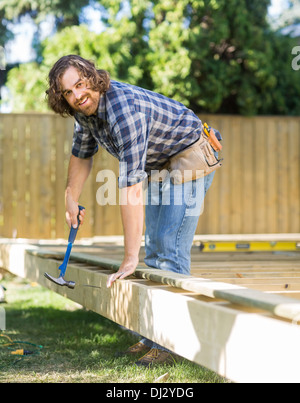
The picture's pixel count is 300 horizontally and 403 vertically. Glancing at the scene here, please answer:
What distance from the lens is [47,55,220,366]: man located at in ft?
7.79

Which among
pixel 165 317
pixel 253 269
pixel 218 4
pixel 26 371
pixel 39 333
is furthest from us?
pixel 218 4

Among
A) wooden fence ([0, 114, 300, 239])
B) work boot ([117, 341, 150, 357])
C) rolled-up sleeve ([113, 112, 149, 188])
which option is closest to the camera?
rolled-up sleeve ([113, 112, 149, 188])

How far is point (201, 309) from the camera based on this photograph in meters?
A: 1.78

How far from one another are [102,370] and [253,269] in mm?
1211

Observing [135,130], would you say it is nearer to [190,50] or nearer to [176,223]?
[176,223]

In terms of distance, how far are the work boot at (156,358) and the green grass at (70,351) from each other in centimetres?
5

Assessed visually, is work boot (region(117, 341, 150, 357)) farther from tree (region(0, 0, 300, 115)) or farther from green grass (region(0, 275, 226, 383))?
tree (region(0, 0, 300, 115))

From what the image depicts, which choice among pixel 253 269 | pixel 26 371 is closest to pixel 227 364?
pixel 26 371

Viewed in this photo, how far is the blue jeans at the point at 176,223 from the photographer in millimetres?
2807

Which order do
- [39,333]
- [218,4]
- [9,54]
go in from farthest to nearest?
[9,54]
[218,4]
[39,333]

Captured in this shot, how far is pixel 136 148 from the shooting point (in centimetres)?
237

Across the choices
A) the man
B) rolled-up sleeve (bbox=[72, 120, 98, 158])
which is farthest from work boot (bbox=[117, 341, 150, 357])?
rolled-up sleeve (bbox=[72, 120, 98, 158])
